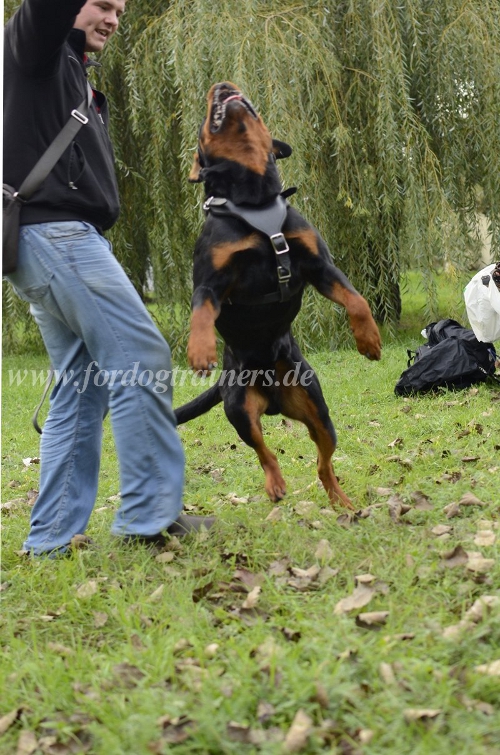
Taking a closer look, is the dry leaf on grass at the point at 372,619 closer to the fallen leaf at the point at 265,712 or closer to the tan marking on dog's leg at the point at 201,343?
the fallen leaf at the point at 265,712

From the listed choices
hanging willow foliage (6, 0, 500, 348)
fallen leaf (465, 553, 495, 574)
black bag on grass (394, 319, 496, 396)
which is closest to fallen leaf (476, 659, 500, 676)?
fallen leaf (465, 553, 495, 574)

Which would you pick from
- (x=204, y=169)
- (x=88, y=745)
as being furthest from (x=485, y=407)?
(x=88, y=745)

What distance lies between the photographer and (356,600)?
258 centimetres

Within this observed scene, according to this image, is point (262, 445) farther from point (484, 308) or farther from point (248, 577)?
point (484, 308)

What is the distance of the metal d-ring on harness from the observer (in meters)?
3.41

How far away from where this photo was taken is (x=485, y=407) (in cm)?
597

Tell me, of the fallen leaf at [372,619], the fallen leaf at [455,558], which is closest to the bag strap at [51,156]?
the fallen leaf at [372,619]

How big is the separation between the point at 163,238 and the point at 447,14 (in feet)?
12.0

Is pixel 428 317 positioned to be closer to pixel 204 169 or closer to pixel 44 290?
pixel 204 169

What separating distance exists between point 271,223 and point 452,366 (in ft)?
11.7

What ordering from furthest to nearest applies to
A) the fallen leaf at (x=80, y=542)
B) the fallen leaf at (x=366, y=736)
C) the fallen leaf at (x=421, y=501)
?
the fallen leaf at (x=421, y=501), the fallen leaf at (x=80, y=542), the fallen leaf at (x=366, y=736)

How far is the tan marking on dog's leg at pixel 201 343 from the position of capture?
3.13m

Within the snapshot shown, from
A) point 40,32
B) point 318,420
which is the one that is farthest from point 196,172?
point 318,420

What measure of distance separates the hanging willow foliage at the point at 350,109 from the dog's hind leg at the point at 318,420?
13.4 feet
